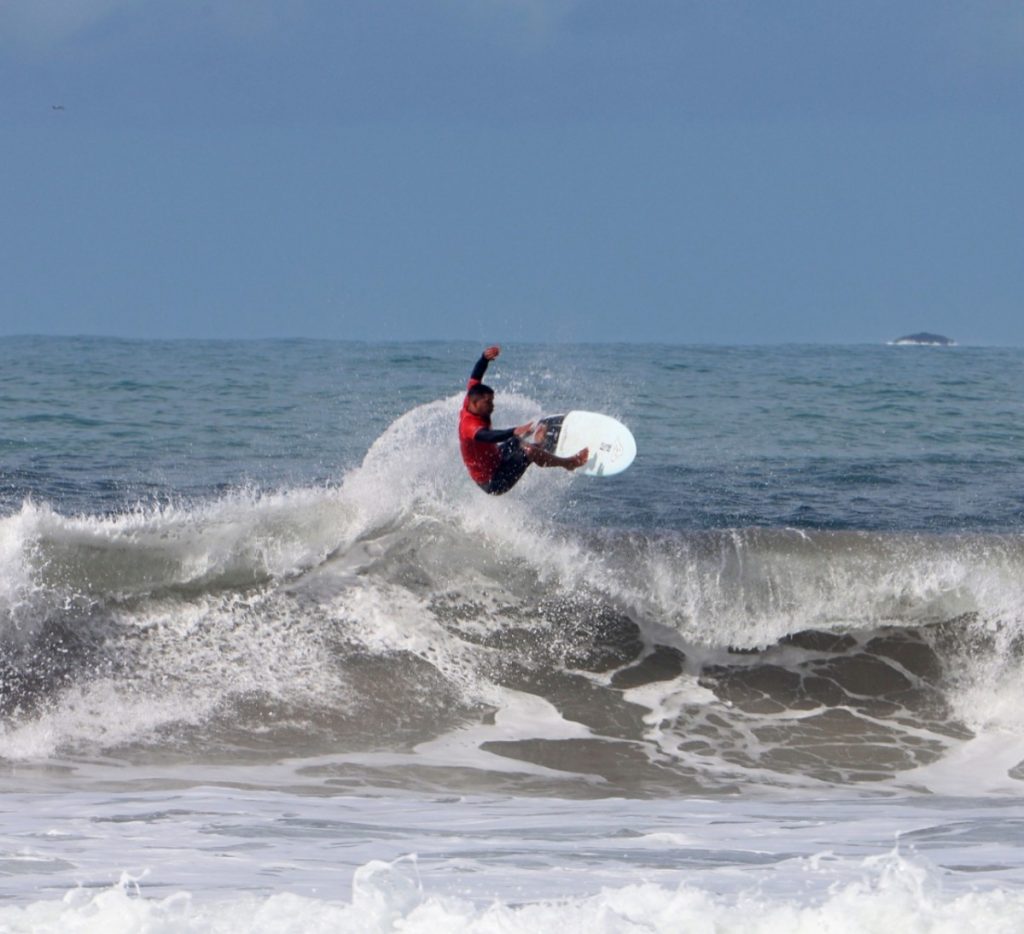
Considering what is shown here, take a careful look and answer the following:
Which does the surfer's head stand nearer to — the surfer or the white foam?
the surfer

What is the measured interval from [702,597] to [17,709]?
5379 millimetres

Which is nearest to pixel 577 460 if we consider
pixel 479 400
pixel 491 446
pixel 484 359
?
pixel 491 446

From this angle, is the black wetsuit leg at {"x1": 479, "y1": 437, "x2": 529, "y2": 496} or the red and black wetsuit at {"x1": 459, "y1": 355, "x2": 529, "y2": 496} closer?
the red and black wetsuit at {"x1": 459, "y1": 355, "x2": 529, "y2": 496}

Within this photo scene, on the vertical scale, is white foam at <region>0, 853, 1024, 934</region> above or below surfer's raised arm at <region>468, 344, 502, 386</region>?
below

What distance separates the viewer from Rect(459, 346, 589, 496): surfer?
29.6 feet

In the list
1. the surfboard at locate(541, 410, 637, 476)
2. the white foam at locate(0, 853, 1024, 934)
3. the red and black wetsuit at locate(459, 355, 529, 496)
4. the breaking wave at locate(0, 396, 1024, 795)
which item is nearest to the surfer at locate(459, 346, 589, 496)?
the red and black wetsuit at locate(459, 355, 529, 496)

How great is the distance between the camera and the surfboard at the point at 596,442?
33.7 feet

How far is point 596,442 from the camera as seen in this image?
10344 millimetres

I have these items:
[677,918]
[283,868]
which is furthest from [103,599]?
[677,918]

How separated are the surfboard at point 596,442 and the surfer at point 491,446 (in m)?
0.58

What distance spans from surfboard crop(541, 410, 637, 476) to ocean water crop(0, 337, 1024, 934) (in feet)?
2.82

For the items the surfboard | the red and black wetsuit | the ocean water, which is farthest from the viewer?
the surfboard

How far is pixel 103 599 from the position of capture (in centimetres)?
995

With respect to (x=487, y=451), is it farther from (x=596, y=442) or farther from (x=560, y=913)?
(x=560, y=913)
